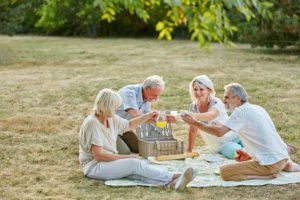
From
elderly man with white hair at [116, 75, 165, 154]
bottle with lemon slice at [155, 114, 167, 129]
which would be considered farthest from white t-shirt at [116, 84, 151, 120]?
bottle with lemon slice at [155, 114, 167, 129]

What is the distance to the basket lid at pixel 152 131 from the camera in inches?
266

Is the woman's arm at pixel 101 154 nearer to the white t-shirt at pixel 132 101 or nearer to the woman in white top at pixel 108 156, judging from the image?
the woman in white top at pixel 108 156

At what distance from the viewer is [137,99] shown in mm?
6699

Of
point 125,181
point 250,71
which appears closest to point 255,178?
point 125,181

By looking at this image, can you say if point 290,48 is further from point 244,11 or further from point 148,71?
point 244,11

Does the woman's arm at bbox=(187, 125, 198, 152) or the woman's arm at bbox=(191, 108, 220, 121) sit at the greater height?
the woman's arm at bbox=(191, 108, 220, 121)

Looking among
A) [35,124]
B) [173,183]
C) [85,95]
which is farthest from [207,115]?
[85,95]

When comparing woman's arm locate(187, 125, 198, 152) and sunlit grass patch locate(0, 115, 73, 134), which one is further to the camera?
sunlit grass patch locate(0, 115, 73, 134)

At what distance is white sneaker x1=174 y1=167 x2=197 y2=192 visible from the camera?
5308 mm

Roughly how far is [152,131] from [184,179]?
4.82 feet

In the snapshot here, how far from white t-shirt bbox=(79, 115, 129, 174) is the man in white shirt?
80 cm

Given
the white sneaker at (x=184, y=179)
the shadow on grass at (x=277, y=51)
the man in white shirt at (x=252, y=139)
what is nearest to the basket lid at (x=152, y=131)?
the man in white shirt at (x=252, y=139)

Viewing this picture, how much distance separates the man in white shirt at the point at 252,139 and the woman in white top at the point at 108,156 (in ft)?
1.76

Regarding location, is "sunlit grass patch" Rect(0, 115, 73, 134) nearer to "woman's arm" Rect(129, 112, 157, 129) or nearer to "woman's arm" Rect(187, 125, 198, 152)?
"woman's arm" Rect(187, 125, 198, 152)
